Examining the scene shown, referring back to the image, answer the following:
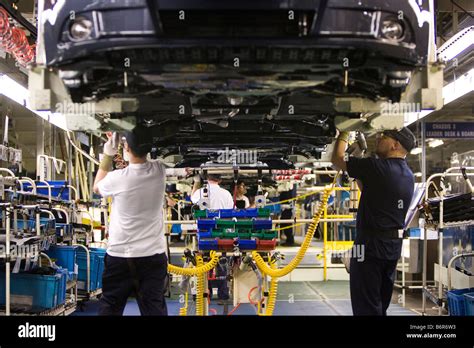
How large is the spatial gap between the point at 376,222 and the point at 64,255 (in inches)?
172

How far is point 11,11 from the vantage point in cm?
537

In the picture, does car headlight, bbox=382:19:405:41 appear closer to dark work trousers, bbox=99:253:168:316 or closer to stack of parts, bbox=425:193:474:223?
dark work trousers, bbox=99:253:168:316

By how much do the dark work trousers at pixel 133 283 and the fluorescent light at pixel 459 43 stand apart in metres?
3.65

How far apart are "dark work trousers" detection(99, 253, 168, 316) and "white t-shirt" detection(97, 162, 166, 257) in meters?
0.05

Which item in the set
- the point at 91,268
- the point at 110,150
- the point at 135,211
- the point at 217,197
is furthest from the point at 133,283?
the point at 91,268

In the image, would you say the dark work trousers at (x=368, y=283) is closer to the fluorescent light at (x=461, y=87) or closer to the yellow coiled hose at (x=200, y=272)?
the yellow coiled hose at (x=200, y=272)

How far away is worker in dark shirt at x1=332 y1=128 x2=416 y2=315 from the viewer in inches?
136

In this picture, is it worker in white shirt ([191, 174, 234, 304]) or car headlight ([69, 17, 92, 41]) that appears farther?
worker in white shirt ([191, 174, 234, 304])

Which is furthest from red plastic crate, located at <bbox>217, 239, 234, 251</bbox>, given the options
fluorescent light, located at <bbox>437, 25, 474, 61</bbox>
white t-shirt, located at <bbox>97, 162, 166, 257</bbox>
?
fluorescent light, located at <bbox>437, 25, 474, 61</bbox>

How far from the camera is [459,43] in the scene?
5398 millimetres

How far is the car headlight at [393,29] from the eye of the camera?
265 centimetres

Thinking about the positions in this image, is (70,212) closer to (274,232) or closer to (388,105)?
(274,232)
